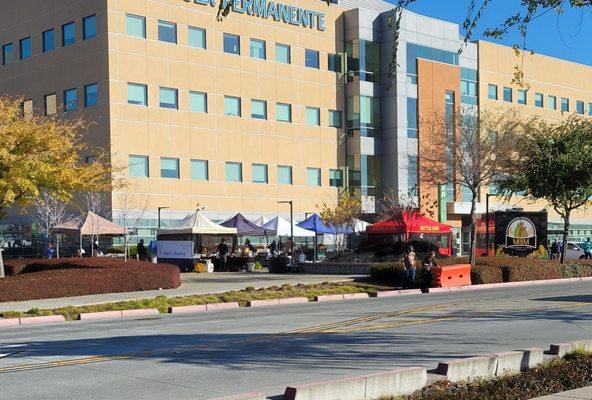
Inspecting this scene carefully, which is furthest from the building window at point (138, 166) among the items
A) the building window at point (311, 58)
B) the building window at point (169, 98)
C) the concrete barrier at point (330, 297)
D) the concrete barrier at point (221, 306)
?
the concrete barrier at point (221, 306)

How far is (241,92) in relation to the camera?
5325 cm

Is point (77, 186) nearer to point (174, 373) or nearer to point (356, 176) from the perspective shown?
point (174, 373)

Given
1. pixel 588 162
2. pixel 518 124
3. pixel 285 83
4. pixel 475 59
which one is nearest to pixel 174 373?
pixel 588 162

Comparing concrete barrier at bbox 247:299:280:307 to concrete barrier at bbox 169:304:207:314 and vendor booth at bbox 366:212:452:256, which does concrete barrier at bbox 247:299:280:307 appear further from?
vendor booth at bbox 366:212:452:256

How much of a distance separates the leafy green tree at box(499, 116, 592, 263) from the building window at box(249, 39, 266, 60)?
75.1 ft

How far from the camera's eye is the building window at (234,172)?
173 feet

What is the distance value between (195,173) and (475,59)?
94.9 feet

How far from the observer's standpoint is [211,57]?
170ft

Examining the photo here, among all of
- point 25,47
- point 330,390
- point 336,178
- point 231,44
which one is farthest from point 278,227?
point 330,390

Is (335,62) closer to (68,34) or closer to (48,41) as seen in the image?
(68,34)

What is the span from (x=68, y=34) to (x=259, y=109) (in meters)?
13.5

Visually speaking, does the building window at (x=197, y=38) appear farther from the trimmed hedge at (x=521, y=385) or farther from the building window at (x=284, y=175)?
the trimmed hedge at (x=521, y=385)

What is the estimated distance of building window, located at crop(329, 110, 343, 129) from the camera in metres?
59.1

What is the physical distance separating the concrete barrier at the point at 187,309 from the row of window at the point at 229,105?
28.2 metres
